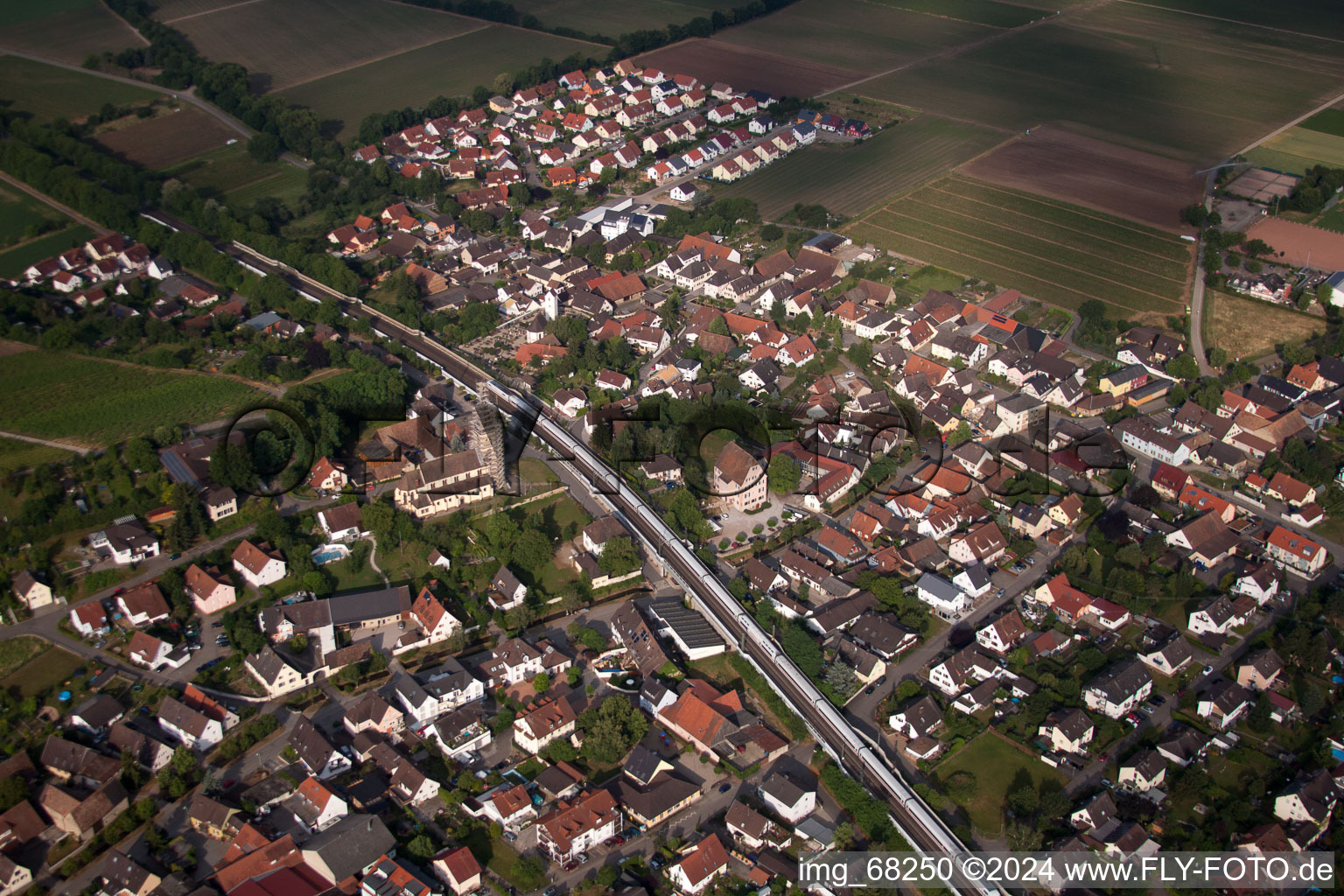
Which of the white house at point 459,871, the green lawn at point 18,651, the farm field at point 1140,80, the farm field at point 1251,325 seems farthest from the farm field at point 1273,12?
the green lawn at point 18,651

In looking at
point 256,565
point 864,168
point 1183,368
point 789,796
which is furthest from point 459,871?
point 864,168

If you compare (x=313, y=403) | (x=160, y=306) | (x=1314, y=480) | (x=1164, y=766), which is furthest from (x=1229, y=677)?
(x=160, y=306)

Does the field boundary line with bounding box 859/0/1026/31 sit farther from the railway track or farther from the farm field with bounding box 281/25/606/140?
the railway track

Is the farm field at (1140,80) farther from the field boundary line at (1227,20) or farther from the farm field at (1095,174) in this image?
the farm field at (1095,174)

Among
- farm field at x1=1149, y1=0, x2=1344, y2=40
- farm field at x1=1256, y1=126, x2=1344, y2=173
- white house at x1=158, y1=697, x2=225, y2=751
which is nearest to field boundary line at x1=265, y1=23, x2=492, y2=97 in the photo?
farm field at x1=1149, y1=0, x2=1344, y2=40

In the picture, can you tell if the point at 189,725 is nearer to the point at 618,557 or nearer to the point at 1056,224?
the point at 618,557
